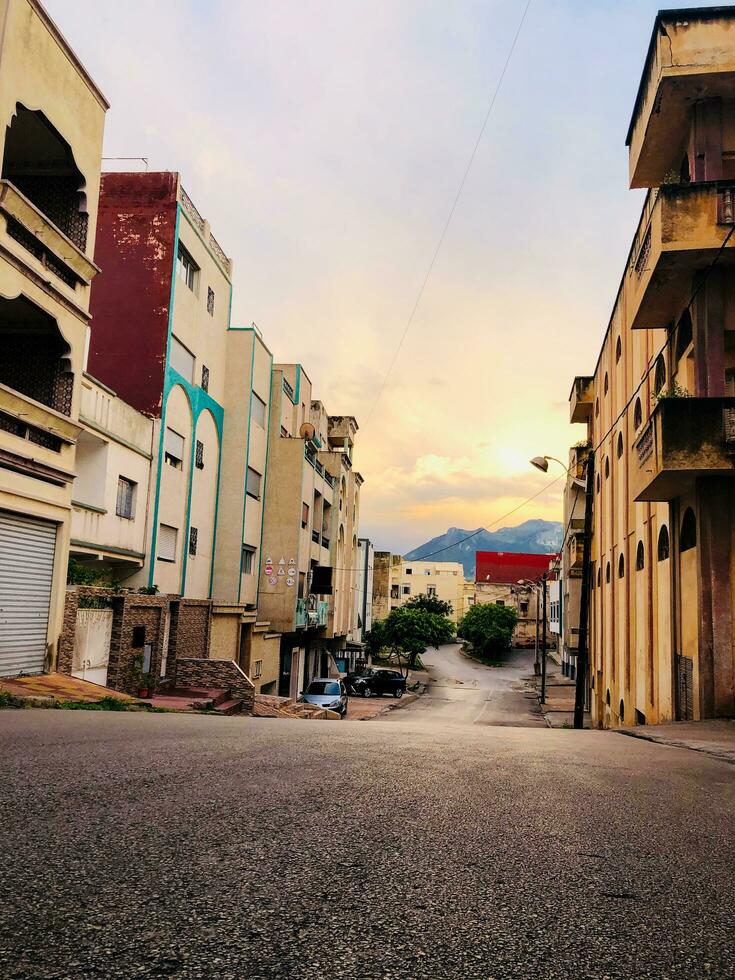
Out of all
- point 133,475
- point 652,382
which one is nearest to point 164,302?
point 133,475

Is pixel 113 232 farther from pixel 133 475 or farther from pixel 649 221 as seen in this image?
pixel 649 221

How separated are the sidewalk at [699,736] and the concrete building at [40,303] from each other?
11.9m

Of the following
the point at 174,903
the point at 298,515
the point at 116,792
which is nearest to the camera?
the point at 174,903

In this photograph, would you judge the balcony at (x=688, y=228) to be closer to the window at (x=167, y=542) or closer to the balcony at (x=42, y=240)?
the balcony at (x=42, y=240)

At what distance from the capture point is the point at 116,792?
5.49m

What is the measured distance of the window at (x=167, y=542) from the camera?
2583cm

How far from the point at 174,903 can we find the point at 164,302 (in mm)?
24575

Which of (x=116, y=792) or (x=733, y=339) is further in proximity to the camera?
(x=733, y=339)

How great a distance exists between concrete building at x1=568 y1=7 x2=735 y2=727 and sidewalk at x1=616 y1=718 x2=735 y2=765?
0.81 m

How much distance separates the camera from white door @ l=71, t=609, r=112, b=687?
1823 cm

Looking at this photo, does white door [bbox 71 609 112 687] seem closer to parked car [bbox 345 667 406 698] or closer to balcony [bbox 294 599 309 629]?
balcony [bbox 294 599 309 629]

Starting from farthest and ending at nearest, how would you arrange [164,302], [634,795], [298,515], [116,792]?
[298,515] < [164,302] < [634,795] < [116,792]

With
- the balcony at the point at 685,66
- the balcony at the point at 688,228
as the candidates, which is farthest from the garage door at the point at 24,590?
the balcony at the point at 685,66

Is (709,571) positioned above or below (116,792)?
above
